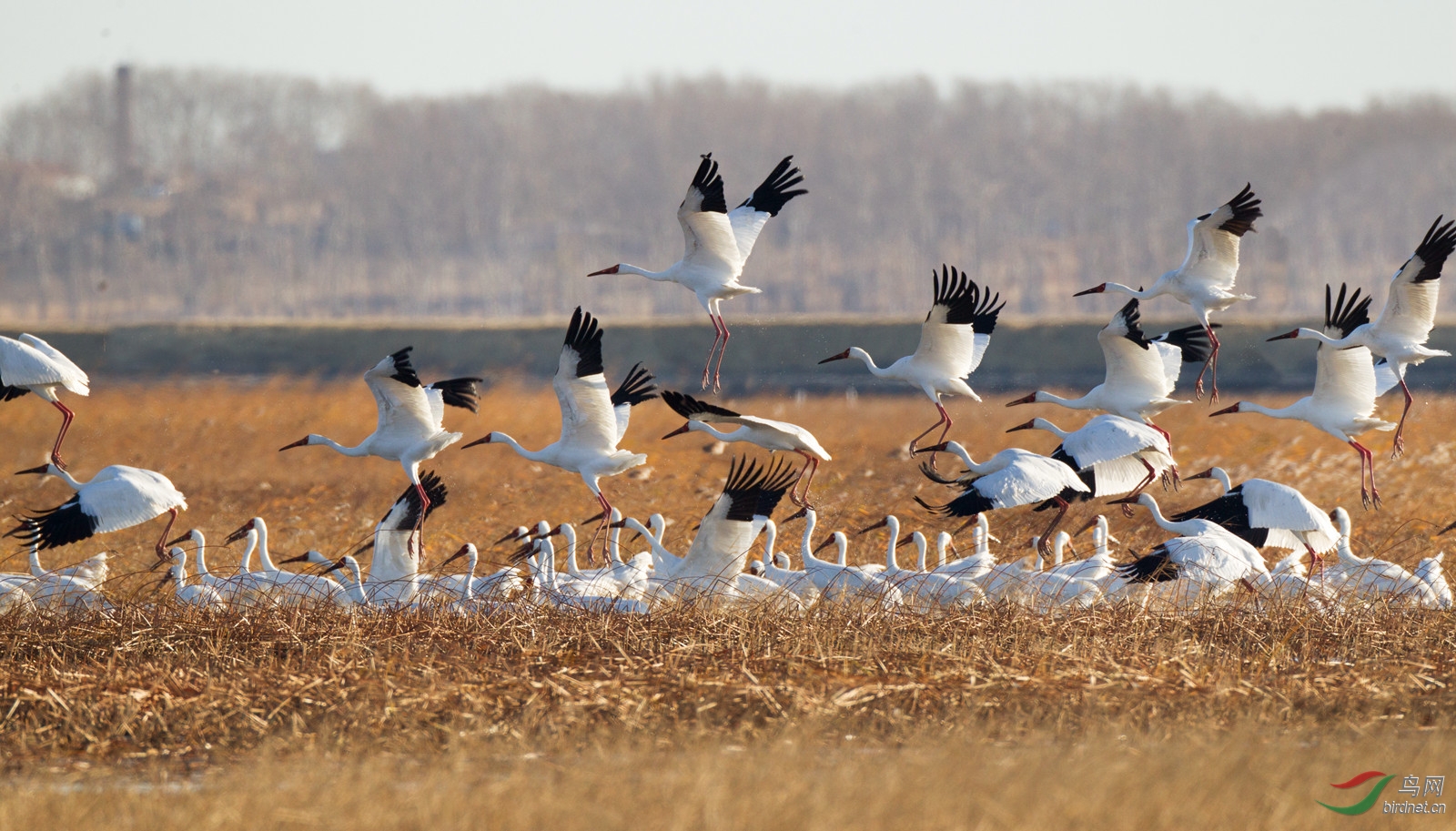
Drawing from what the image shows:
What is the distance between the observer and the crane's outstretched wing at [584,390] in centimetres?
1062

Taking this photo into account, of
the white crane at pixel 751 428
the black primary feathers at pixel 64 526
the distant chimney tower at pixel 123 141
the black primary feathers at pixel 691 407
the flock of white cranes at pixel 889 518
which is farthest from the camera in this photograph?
the distant chimney tower at pixel 123 141

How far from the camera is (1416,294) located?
11195mm

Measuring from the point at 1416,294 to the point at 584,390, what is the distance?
589cm

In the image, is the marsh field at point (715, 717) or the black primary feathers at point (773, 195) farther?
the black primary feathers at point (773, 195)

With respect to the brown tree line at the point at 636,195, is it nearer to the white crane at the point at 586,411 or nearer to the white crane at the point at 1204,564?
the white crane at the point at 586,411

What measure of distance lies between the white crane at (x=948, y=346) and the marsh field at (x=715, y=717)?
3.17 metres

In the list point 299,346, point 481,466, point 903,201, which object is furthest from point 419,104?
point 481,466

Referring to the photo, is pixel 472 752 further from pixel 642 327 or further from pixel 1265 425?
pixel 642 327

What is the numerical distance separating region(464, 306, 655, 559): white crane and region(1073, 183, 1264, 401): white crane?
3.55m

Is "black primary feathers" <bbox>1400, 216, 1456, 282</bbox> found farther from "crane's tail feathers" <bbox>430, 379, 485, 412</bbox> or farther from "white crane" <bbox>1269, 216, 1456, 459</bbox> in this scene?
"crane's tail feathers" <bbox>430, 379, 485, 412</bbox>

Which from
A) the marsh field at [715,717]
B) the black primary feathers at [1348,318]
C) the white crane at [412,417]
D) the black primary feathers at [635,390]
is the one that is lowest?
the marsh field at [715,717]

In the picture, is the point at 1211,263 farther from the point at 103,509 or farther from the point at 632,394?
the point at 103,509

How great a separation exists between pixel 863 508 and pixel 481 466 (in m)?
5.26

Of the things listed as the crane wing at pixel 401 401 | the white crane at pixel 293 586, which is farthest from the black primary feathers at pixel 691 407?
the white crane at pixel 293 586
